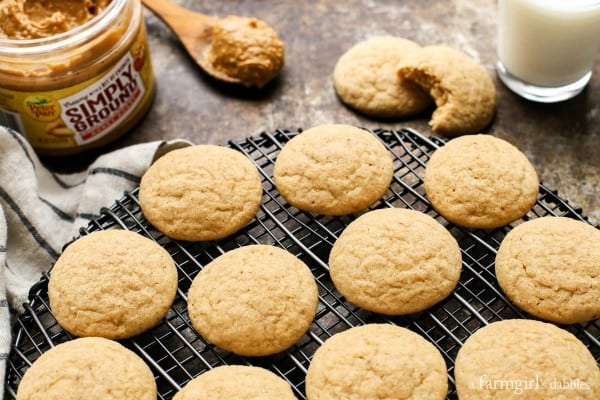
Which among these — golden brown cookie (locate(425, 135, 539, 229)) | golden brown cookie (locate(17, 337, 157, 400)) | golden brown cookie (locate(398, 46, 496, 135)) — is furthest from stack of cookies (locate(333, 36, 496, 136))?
golden brown cookie (locate(17, 337, 157, 400))

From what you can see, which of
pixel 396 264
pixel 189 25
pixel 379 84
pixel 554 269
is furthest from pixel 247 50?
pixel 554 269

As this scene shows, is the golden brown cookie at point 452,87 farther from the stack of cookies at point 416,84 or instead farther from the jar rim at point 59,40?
the jar rim at point 59,40

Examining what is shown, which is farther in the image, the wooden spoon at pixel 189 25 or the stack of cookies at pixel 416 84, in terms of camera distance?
the wooden spoon at pixel 189 25

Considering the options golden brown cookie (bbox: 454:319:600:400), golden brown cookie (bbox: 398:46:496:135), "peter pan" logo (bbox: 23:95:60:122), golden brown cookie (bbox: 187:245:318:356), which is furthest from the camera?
golden brown cookie (bbox: 398:46:496:135)

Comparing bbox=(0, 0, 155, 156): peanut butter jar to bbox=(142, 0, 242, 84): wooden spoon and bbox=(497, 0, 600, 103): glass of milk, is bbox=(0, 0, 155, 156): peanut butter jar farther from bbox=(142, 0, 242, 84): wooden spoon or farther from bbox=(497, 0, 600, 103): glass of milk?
bbox=(497, 0, 600, 103): glass of milk

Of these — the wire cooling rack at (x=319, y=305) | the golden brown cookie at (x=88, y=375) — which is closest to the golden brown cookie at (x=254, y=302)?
the wire cooling rack at (x=319, y=305)

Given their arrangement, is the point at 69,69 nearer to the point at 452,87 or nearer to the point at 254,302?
the point at 254,302

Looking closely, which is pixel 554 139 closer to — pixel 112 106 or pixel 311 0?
pixel 311 0

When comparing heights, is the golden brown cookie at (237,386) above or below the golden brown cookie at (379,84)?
below
